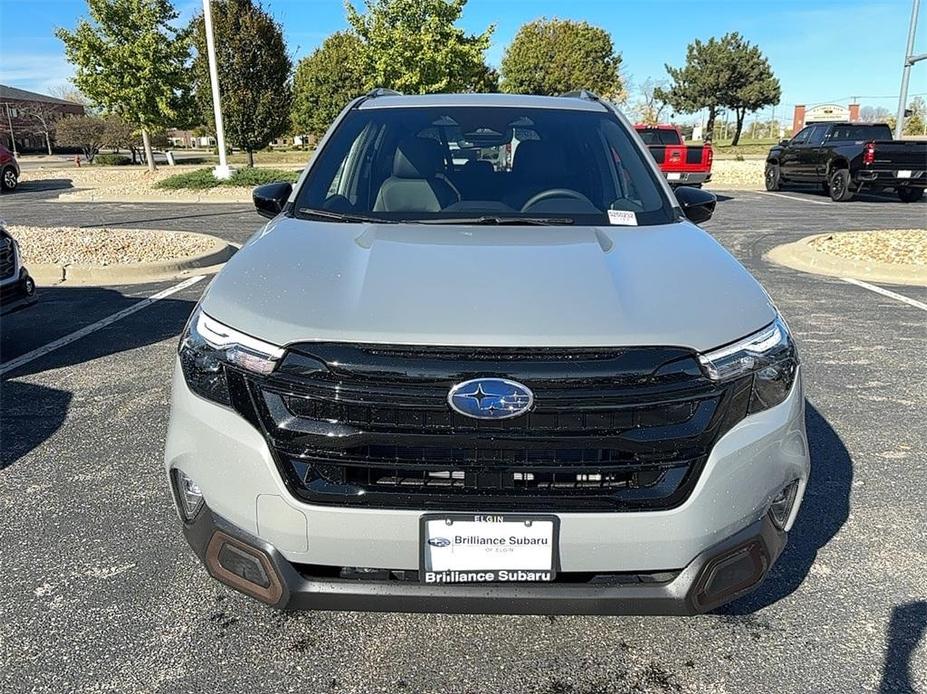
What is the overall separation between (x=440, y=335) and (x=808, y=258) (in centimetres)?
880

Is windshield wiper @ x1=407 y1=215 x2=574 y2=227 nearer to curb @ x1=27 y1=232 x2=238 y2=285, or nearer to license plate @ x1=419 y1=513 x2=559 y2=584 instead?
license plate @ x1=419 y1=513 x2=559 y2=584

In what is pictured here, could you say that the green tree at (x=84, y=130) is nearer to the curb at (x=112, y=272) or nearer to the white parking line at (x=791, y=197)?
the white parking line at (x=791, y=197)

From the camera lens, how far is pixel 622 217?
2.96m

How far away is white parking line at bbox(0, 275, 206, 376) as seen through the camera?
5252mm

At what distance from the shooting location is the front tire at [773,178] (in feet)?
67.3

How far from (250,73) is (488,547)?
23921 millimetres

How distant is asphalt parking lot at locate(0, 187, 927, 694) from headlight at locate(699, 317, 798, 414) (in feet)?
3.00

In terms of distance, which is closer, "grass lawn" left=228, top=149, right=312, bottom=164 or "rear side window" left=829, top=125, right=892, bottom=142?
"rear side window" left=829, top=125, right=892, bottom=142

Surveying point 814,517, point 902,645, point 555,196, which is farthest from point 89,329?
point 902,645

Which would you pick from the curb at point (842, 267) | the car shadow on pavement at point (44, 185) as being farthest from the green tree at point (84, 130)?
the curb at point (842, 267)

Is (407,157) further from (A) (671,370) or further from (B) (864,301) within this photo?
(B) (864,301)

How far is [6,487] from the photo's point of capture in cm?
337

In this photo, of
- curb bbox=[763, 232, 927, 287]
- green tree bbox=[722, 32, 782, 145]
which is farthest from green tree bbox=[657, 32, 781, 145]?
curb bbox=[763, 232, 927, 287]

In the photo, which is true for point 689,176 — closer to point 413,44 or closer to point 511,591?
point 413,44
